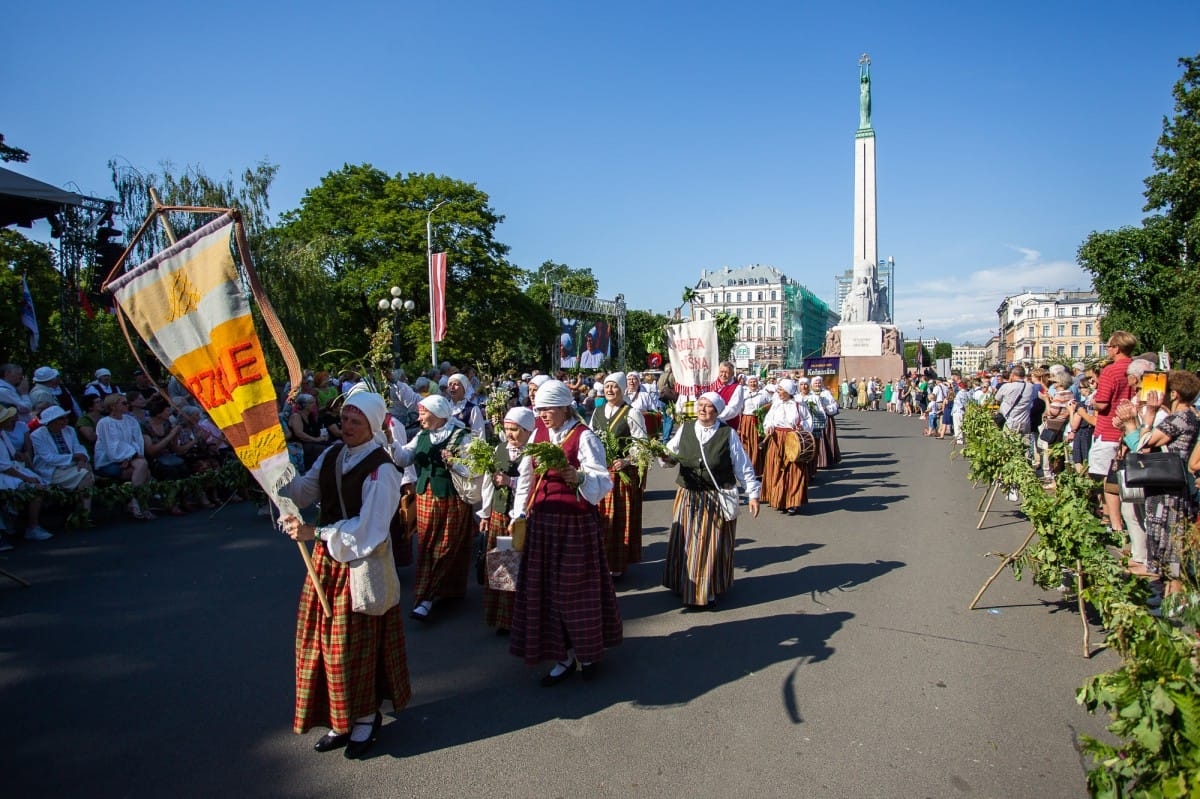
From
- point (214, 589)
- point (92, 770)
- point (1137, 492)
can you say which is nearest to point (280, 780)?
point (92, 770)

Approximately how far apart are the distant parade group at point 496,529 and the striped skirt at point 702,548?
0.01 metres

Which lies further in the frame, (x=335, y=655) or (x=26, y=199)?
(x=26, y=199)

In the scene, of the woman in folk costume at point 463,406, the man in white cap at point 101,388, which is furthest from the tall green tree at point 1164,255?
the man in white cap at point 101,388

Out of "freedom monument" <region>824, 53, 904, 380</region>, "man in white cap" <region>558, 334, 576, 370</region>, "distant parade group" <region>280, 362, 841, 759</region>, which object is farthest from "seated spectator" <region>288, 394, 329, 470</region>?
"freedom monument" <region>824, 53, 904, 380</region>

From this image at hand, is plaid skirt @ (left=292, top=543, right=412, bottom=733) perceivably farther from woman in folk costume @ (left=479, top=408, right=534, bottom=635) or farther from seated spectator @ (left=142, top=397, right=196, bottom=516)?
seated spectator @ (left=142, top=397, right=196, bottom=516)

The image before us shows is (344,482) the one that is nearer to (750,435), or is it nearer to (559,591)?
(559,591)

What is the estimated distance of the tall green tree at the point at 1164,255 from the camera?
26.0 m

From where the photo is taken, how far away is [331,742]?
372cm

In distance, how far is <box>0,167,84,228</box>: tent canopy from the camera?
10625 mm

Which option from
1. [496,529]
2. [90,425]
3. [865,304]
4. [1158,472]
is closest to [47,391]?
[90,425]

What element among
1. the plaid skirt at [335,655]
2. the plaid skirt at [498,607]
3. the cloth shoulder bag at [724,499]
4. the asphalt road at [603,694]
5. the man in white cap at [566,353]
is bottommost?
the asphalt road at [603,694]

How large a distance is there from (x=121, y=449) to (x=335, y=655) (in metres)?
7.66

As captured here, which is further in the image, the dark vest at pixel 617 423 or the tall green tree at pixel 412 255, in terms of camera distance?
the tall green tree at pixel 412 255

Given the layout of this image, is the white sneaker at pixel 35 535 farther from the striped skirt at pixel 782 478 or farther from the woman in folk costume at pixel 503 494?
the striped skirt at pixel 782 478
